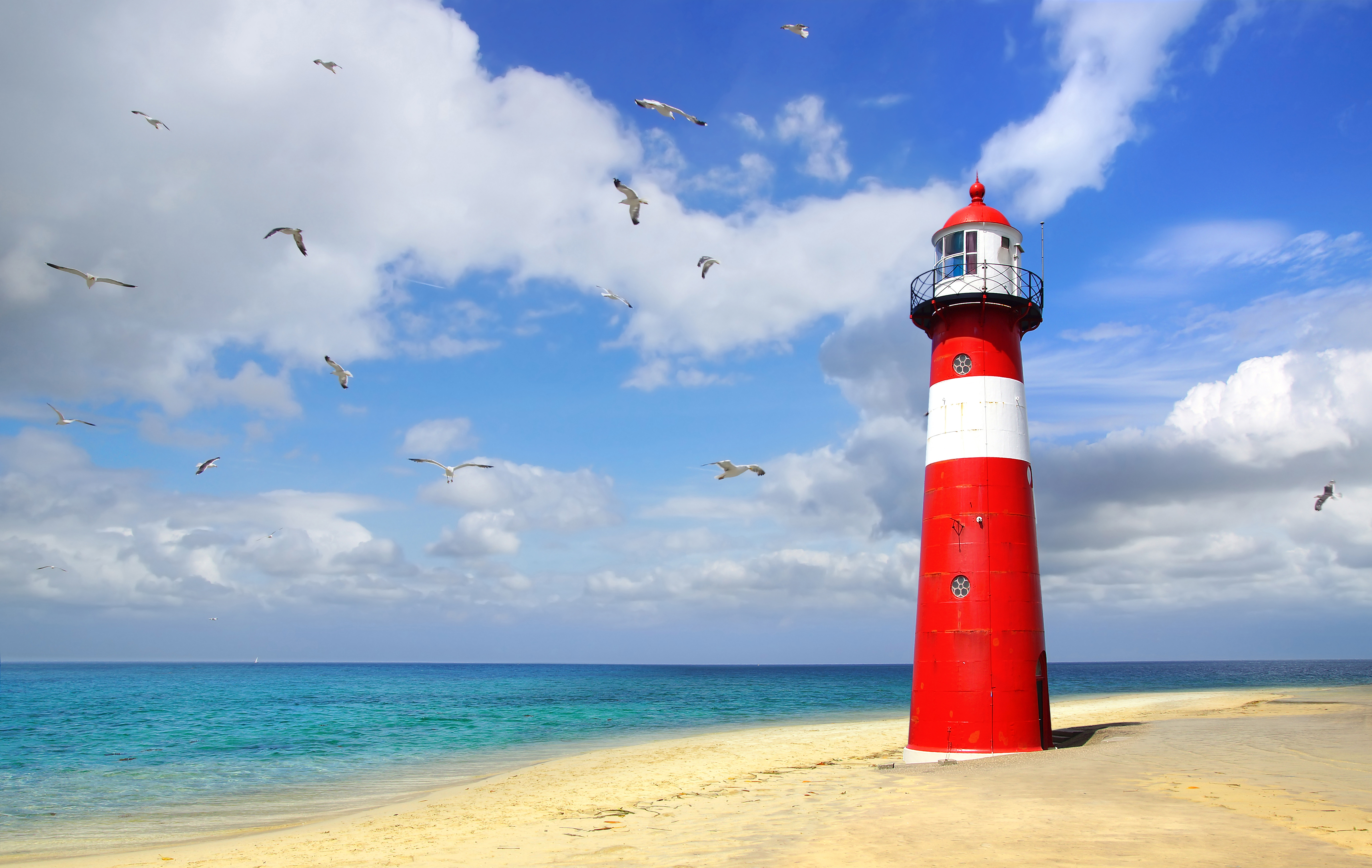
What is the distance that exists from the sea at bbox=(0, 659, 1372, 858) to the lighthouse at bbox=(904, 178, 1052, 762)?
1191 centimetres


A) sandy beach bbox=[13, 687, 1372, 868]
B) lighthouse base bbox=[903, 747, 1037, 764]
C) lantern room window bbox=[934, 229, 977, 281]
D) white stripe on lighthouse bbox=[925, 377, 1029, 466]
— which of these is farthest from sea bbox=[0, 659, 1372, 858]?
lantern room window bbox=[934, 229, 977, 281]

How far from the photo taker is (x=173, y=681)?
98.9 meters

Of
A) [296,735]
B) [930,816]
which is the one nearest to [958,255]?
[930,816]

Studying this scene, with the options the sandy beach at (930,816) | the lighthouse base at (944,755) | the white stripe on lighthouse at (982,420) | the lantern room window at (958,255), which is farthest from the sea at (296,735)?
the lantern room window at (958,255)

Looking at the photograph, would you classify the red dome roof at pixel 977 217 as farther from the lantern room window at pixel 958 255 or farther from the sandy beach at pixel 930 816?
the sandy beach at pixel 930 816

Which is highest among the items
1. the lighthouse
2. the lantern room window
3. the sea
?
the lantern room window

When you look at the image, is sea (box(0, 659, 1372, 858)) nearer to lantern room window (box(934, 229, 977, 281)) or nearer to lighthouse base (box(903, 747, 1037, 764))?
lighthouse base (box(903, 747, 1037, 764))

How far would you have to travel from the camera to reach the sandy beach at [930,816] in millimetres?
8203

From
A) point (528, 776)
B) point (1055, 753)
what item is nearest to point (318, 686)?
point (528, 776)

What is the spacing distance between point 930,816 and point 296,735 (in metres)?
31.4

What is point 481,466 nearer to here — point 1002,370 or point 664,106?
point 664,106

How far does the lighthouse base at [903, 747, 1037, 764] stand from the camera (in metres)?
14.1

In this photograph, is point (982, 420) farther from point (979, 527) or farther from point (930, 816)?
point (930, 816)

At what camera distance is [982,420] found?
1484cm
